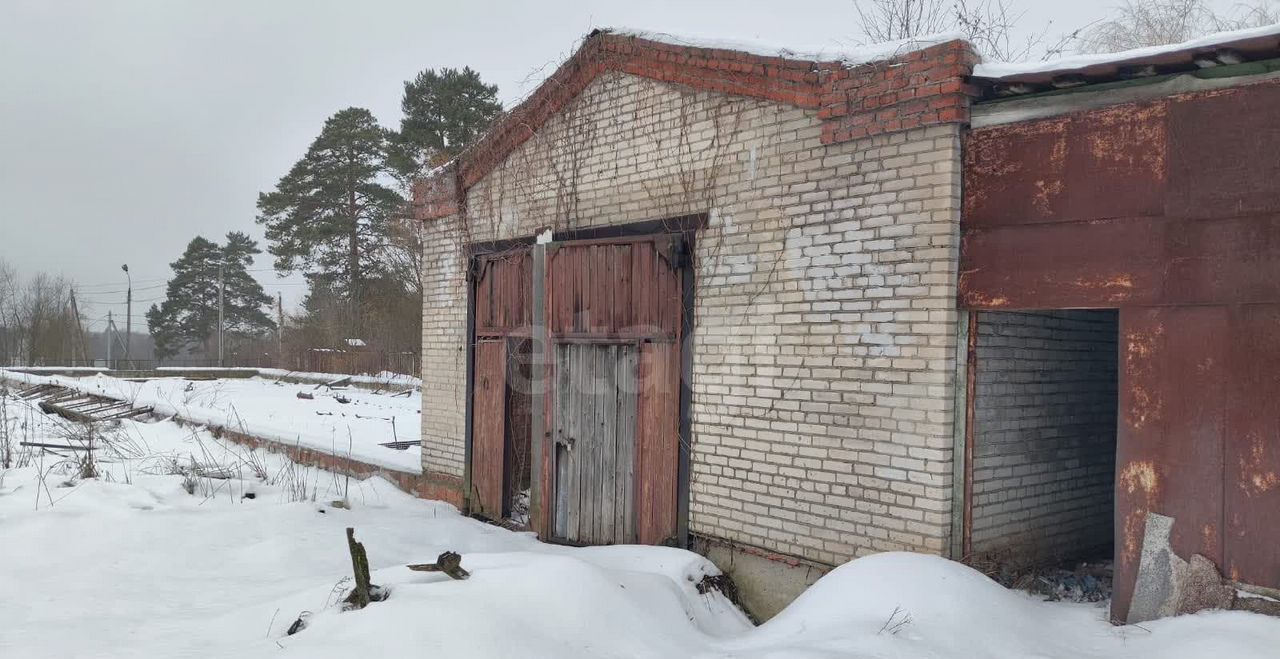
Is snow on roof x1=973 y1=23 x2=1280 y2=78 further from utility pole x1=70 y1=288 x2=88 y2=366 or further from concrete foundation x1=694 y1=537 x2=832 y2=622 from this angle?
utility pole x1=70 y1=288 x2=88 y2=366

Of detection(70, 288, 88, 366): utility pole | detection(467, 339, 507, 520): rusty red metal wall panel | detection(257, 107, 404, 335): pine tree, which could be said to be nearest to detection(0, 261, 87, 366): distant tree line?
detection(70, 288, 88, 366): utility pole

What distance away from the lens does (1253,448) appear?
3.83 meters

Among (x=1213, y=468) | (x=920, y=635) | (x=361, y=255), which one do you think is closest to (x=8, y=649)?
(x=920, y=635)

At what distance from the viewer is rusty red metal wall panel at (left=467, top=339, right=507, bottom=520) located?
25.8ft

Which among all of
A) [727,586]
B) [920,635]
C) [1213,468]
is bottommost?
[727,586]

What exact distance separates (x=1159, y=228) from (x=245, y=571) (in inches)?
246

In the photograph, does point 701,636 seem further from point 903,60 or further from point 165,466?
point 165,466

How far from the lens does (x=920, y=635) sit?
13.1ft

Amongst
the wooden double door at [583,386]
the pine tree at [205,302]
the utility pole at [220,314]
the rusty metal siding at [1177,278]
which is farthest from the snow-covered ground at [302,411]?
the pine tree at [205,302]

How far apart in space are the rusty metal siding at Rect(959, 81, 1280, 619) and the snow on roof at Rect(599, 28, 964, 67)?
780 mm

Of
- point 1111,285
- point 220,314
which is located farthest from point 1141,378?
point 220,314

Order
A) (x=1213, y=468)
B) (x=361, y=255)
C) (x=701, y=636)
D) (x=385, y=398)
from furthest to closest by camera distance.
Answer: (x=361, y=255), (x=385, y=398), (x=701, y=636), (x=1213, y=468)

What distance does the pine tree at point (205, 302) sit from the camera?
5050 centimetres

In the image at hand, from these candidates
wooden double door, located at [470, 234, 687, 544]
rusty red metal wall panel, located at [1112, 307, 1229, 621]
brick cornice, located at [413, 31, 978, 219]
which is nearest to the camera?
rusty red metal wall panel, located at [1112, 307, 1229, 621]
